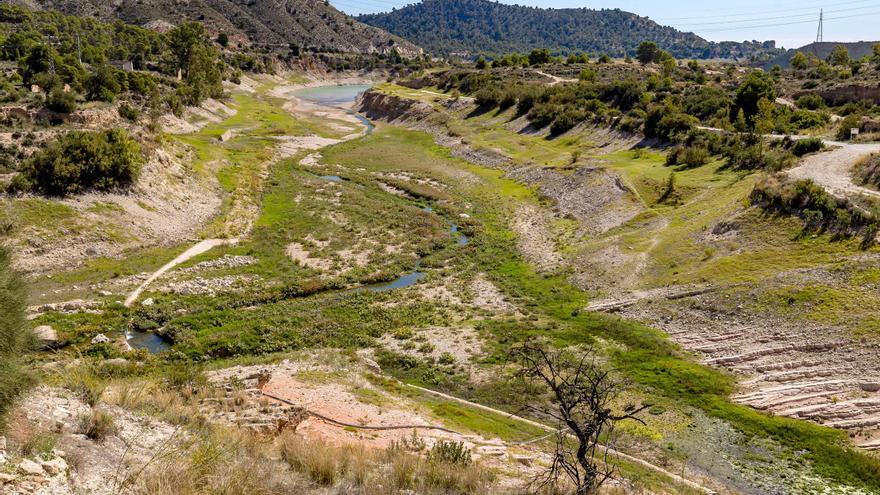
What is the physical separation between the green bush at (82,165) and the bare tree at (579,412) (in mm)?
32406

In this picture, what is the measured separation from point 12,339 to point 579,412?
1709 centimetres

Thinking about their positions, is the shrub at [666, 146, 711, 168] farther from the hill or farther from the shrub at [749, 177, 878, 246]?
the hill

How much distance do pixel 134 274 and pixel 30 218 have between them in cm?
786

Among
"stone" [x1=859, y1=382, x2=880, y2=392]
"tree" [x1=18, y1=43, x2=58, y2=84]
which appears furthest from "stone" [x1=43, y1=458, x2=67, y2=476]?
"tree" [x1=18, y1=43, x2=58, y2=84]

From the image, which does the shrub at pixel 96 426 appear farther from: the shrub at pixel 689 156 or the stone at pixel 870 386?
the shrub at pixel 689 156

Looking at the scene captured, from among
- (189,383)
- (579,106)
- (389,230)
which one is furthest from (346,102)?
(189,383)

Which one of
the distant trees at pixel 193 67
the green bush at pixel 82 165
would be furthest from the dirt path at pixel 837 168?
the distant trees at pixel 193 67

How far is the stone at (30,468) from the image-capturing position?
8.69 meters

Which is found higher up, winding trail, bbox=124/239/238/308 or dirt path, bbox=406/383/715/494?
winding trail, bbox=124/239/238/308

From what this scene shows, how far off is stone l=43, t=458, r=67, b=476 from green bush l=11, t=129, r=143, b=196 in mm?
33221

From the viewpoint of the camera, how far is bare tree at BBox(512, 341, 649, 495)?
10156 mm

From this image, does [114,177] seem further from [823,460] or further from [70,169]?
[823,460]

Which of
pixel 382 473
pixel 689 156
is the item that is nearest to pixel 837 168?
pixel 689 156

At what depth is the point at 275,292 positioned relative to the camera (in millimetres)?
31438
